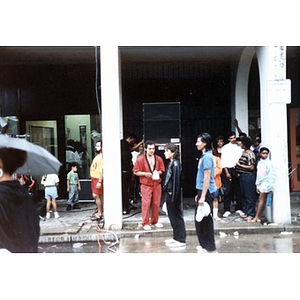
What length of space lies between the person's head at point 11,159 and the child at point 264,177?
13.2 ft

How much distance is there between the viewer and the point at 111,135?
6457mm

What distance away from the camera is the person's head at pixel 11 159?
3455 mm

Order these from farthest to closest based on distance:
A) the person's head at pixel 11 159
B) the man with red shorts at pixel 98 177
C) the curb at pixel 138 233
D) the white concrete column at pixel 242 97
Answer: the white concrete column at pixel 242 97 → the man with red shorts at pixel 98 177 → the curb at pixel 138 233 → the person's head at pixel 11 159

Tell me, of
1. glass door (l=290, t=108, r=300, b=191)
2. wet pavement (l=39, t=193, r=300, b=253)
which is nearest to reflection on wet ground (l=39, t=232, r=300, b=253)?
wet pavement (l=39, t=193, r=300, b=253)

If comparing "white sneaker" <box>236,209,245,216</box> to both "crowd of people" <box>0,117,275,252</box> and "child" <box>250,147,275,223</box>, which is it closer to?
"crowd of people" <box>0,117,275,252</box>

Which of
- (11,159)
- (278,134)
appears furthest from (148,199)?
(11,159)

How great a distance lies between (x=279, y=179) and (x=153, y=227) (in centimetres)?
207

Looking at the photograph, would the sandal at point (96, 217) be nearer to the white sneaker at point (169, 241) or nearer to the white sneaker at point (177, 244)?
the white sneaker at point (169, 241)

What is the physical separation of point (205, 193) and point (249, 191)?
203cm

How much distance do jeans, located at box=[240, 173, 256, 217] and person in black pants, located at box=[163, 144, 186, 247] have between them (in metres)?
1.69

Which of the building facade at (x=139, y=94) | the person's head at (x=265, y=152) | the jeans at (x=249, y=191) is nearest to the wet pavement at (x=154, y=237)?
the jeans at (x=249, y=191)

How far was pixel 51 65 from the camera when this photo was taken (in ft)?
29.6

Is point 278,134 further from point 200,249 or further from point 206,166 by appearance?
point 200,249
